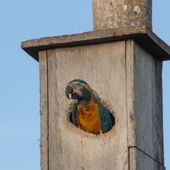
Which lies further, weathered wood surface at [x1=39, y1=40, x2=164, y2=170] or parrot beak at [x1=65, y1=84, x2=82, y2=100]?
parrot beak at [x1=65, y1=84, x2=82, y2=100]

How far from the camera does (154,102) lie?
11242mm

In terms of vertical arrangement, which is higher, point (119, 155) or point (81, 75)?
point (81, 75)

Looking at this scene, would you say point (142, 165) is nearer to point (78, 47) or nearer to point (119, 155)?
point (119, 155)

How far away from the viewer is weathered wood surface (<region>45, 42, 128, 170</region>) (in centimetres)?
1073

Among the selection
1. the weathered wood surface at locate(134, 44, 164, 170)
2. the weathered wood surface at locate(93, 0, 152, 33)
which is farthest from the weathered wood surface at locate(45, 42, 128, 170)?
the weathered wood surface at locate(93, 0, 152, 33)

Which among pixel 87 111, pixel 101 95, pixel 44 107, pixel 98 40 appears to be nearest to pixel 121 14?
pixel 98 40

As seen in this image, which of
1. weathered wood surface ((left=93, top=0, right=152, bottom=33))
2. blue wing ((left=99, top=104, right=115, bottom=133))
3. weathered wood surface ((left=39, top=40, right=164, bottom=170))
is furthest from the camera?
weathered wood surface ((left=93, top=0, right=152, bottom=33))

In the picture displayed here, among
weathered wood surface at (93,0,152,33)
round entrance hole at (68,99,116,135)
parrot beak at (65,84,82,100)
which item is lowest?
round entrance hole at (68,99,116,135)

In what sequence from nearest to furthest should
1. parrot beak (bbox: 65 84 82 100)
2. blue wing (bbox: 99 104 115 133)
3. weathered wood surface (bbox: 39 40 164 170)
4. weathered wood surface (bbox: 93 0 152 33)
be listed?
weathered wood surface (bbox: 39 40 164 170) → blue wing (bbox: 99 104 115 133) → parrot beak (bbox: 65 84 82 100) → weathered wood surface (bbox: 93 0 152 33)

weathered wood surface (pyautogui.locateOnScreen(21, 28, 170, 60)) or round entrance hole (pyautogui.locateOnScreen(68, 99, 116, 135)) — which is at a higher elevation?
weathered wood surface (pyautogui.locateOnScreen(21, 28, 170, 60))

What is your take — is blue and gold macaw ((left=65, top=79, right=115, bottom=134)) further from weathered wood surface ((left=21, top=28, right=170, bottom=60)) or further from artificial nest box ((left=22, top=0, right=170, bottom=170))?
weathered wood surface ((left=21, top=28, right=170, bottom=60))

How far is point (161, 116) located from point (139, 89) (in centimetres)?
56

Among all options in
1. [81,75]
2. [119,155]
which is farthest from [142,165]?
[81,75]

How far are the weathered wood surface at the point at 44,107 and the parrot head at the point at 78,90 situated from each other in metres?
0.22
